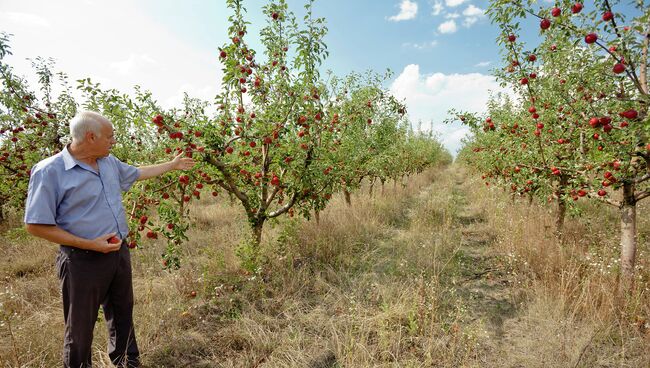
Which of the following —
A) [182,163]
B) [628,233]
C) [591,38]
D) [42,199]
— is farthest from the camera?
[628,233]

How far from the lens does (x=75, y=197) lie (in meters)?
1.94

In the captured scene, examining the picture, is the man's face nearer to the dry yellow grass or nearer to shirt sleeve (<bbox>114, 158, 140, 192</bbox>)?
shirt sleeve (<bbox>114, 158, 140, 192</bbox>)

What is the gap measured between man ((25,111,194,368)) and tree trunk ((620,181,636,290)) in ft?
16.0

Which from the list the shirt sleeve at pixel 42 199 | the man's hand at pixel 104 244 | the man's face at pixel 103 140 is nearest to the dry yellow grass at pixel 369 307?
the man's hand at pixel 104 244

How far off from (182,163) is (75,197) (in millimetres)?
927

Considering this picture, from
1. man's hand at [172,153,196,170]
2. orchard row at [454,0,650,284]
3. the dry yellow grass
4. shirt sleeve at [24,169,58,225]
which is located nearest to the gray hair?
shirt sleeve at [24,169,58,225]

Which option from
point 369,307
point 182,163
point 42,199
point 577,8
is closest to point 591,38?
point 577,8

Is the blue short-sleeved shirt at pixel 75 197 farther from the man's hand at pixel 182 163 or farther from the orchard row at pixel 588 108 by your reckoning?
the orchard row at pixel 588 108

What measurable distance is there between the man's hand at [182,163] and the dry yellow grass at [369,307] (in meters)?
1.66

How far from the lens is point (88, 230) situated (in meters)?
1.99

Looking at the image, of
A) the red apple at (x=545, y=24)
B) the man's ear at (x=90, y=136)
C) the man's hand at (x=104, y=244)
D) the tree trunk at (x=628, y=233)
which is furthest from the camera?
the tree trunk at (x=628, y=233)

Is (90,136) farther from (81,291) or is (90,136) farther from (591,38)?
(591,38)

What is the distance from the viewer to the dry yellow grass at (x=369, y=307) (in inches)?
102

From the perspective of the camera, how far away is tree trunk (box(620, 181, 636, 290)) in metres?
3.05
